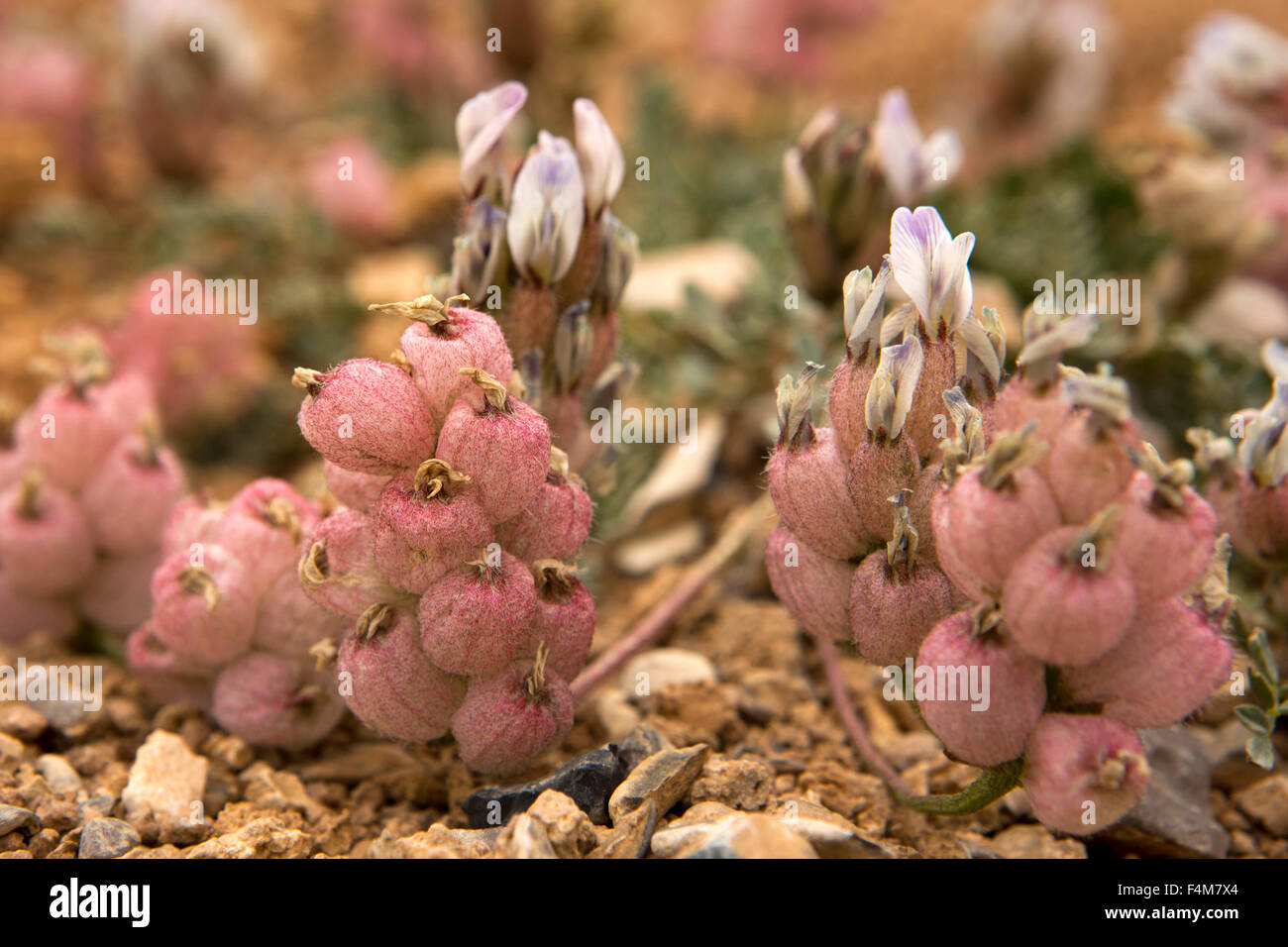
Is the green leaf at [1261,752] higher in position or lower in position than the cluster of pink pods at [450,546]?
lower

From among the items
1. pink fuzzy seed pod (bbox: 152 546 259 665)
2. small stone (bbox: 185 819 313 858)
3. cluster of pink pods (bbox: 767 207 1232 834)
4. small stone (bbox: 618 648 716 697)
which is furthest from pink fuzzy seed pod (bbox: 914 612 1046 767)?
pink fuzzy seed pod (bbox: 152 546 259 665)

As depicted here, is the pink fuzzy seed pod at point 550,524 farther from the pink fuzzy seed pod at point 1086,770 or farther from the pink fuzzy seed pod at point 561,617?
Result: the pink fuzzy seed pod at point 1086,770

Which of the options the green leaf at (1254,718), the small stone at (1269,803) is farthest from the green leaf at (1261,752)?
the small stone at (1269,803)

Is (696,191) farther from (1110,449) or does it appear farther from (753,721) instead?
(1110,449)

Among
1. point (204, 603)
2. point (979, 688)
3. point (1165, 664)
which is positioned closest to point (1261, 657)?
point (1165, 664)

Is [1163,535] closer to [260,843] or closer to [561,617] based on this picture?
[561,617]

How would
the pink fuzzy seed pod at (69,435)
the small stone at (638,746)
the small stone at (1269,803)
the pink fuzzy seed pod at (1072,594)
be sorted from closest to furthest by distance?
the pink fuzzy seed pod at (1072,594) < the small stone at (638,746) < the small stone at (1269,803) < the pink fuzzy seed pod at (69,435)
